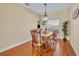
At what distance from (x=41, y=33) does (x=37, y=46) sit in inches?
17.1

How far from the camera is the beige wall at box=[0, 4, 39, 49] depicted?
3.67 meters

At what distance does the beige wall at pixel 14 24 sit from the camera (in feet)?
12.0

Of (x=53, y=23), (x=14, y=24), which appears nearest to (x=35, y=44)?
(x=53, y=23)

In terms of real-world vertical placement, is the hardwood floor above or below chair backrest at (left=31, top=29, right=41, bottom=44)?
below

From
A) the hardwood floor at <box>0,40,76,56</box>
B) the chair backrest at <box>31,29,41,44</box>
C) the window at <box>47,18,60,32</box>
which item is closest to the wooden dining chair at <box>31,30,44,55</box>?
the chair backrest at <box>31,29,41,44</box>

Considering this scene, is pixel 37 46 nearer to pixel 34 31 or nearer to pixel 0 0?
pixel 34 31

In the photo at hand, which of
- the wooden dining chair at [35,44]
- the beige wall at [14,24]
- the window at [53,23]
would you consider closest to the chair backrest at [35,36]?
the wooden dining chair at [35,44]

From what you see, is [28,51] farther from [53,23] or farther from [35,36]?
[53,23]

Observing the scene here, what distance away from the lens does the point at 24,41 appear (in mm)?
3885

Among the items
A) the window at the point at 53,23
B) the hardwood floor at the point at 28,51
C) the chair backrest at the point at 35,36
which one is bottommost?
the hardwood floor at the point at 28,51

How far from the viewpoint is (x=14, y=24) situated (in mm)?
3996

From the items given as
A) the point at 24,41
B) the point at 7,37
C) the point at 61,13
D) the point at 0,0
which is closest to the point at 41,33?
the point at 24,41

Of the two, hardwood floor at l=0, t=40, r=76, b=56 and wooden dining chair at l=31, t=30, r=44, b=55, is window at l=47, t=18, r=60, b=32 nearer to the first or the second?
wooden dining chair at l=31, t=30, r=44, b=55

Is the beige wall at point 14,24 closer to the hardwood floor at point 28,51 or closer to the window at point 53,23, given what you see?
the hardwood floor at point 28,51
